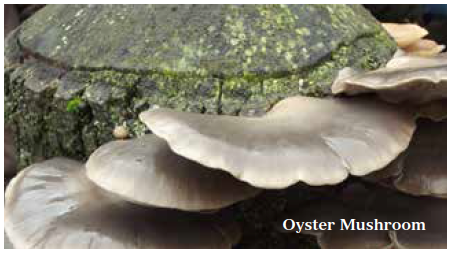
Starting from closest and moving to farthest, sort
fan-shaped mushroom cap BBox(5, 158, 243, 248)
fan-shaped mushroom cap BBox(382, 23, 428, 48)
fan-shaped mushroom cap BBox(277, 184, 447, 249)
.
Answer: fan-shaped mushroom cap BBox(5, 158, 243, 248)
fan-shaped mushroom cap BBox(277, 184, 447, 249)
fan-shaped mushroom cap BBox(382, 23, 428, 48)

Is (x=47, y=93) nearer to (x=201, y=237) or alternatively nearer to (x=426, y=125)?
(x=201, y=237)

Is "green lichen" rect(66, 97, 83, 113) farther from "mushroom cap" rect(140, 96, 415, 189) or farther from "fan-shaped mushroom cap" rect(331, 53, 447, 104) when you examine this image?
"fan-shaped mushroom cap" rect(331, 53, 447, 104)

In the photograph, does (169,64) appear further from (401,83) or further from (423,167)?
(423,167)

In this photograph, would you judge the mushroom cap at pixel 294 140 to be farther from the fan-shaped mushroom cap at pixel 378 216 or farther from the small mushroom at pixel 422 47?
the small mushroom at pixel 422 47

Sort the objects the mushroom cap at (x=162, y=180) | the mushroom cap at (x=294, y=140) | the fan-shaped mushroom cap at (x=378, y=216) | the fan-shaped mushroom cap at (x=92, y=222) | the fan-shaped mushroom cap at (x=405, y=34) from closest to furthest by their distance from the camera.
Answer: the mushroom cap at (x=294, y=140) → the mushroom cap at (x=162, y=180) → the fan-shaped mushroom cap at (x=92, y=222) → the fan-shaped mushroom cap at (x=378, y=216) → the fan-shaped mushroom cap at (x=405, y=34)

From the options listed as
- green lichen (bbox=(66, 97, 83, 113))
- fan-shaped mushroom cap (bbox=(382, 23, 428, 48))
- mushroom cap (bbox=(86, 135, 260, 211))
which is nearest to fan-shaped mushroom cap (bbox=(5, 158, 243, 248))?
mushroom cap (bbox=(86, 135, 260, 211))

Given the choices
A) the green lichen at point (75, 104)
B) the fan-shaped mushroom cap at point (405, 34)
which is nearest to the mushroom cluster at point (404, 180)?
the green lichen at point (75, 104)

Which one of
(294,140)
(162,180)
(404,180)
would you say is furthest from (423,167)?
(162,180)
